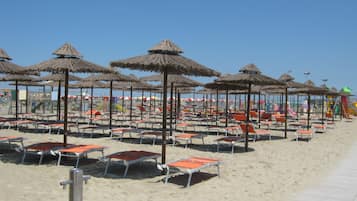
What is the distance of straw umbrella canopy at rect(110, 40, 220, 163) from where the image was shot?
656cm

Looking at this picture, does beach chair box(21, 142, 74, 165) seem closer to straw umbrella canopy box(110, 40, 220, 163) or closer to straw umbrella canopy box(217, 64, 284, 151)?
straw umbrella canopy box(110, 40, 220, 163)

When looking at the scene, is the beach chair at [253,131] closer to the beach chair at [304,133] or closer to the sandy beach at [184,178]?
the sandy beach at [184,178]

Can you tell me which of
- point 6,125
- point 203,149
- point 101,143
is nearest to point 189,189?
point 203,149

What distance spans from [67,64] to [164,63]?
2.18 meters

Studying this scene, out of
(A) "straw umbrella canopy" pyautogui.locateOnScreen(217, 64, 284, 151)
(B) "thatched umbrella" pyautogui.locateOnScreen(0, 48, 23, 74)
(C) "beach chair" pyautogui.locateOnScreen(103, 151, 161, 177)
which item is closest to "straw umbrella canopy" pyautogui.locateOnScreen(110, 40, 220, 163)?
(C) "beach chair" pyautogui.locateOnScreen(103, 151, 161, 177)

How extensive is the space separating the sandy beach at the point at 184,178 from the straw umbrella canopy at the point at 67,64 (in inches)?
55.0

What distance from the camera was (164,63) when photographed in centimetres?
645

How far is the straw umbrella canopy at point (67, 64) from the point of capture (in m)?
7.31

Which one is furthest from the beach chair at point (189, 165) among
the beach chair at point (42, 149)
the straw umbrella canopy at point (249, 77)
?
the straw umbrella canopy at point (249, 77)

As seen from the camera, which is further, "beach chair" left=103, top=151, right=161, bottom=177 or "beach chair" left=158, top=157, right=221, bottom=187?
"beach chair" left=103, top=151, right=161, bottom=177

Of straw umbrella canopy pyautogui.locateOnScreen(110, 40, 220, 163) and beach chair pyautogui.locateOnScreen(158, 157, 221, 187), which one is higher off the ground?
straw umbrella canopy pyautogui.locateOnScreen(110, 40, 220, 163)

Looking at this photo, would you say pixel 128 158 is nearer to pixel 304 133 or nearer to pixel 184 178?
pixel 184 178

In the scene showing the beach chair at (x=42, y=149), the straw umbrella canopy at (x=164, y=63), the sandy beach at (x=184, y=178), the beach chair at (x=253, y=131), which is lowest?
the sandy beach at (x=184, y=178)

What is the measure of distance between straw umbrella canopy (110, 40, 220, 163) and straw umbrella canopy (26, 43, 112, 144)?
86cm
